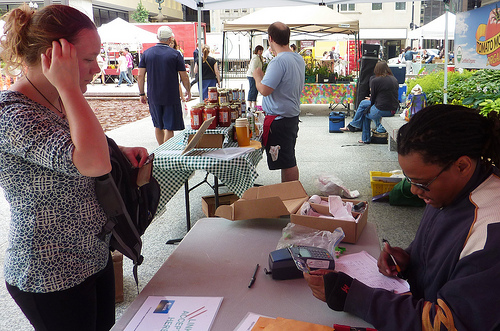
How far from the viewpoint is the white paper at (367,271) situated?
1442mm

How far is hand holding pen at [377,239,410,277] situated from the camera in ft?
4.86

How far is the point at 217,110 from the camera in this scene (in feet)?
11.8

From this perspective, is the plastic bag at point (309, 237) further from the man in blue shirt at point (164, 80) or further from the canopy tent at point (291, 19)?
the canopy tent at point (291, 19)

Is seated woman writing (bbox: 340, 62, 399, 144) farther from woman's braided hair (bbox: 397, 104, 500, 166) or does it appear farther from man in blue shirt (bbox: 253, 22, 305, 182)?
woman's braided hair (bbox: 397, 104, 500, 166)

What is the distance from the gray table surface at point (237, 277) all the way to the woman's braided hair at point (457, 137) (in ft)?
1.71

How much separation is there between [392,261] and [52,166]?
1.11 metres

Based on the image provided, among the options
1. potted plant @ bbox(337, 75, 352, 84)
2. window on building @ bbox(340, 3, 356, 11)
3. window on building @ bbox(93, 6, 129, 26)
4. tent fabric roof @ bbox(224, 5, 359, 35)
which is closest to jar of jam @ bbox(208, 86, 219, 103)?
tent fabric roof @ bbox(224, 5, 359, 35)

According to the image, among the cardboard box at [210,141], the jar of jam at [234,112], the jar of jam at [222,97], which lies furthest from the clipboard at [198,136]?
the jar of jam at [222,97]

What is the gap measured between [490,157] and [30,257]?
1328 millimetres

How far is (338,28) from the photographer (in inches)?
427

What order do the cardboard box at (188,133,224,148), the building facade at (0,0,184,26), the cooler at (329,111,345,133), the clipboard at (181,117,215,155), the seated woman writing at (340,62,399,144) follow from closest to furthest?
the clipboard at (181,117,215,155)
the cardboard box at (188,133,224,148)
the seated woman writing at (340,62,399,144)
the cooler at (329,111,345,133)
the building facade at (0,0,184,26)

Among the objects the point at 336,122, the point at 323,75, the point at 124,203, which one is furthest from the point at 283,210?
the point at 323,75

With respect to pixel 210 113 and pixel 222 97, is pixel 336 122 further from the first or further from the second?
pixel 210 113

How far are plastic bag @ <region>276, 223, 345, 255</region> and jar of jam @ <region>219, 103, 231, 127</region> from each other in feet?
6.05
